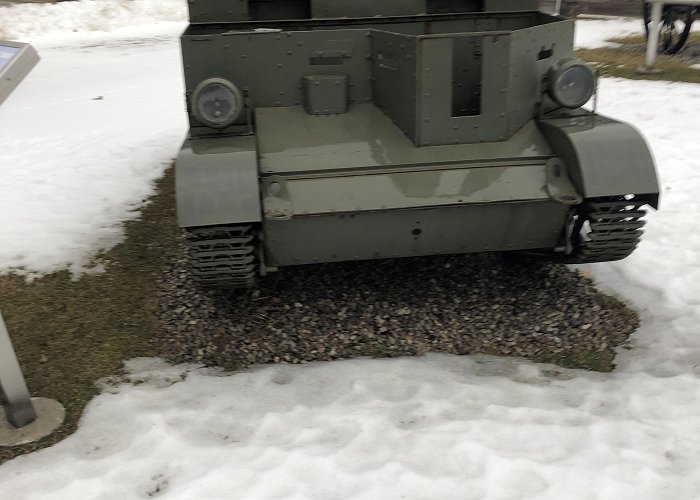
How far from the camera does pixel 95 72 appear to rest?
1371cm

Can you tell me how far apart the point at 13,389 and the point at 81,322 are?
3.76 feet

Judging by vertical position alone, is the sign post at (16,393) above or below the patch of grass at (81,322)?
above

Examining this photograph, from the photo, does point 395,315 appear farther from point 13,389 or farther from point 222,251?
point 13,389

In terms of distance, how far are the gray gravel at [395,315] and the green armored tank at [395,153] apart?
1.62 feet

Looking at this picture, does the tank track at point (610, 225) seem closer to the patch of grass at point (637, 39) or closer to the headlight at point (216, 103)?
the headlight at point (216, 103)

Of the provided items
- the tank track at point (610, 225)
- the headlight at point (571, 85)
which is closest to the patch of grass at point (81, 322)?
the tank track at point (610, 225)

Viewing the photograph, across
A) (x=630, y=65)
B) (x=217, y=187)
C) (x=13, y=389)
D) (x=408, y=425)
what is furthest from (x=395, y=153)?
(x=630, y=65)

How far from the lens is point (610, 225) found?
3.67 meters

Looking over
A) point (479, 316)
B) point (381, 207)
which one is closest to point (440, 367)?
point (479, 316)

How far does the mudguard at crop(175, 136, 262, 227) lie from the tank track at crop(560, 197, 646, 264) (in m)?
1.77

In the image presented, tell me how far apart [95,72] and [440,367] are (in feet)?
39.5

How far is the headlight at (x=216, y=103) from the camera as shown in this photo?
3.84m

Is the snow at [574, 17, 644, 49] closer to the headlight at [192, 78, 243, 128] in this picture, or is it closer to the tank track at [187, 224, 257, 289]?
the headlight at [192, 78, 243, 128]

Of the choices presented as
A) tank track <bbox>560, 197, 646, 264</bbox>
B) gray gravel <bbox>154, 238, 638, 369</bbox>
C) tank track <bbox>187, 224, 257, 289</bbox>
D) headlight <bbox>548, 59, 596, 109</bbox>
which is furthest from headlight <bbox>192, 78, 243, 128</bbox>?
tank track <bbox>560, 197, 646, 264</bbox>
